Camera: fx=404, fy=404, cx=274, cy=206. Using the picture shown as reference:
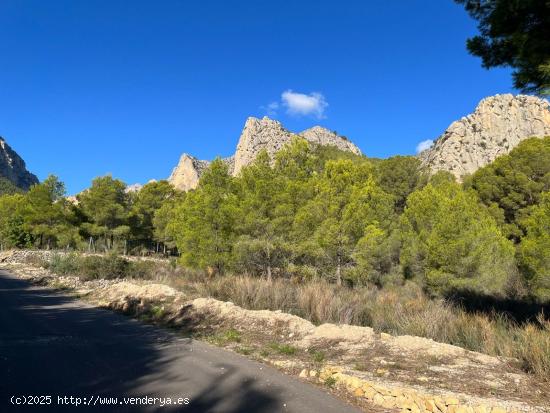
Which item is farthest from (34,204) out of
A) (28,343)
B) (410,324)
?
(410,324)

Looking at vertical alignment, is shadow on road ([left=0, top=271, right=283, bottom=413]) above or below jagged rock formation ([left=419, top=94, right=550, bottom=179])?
below

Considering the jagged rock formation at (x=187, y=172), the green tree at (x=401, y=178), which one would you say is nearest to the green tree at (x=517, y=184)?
the green tree at (x=401, y=178)

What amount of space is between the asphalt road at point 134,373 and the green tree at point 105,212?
44747mm

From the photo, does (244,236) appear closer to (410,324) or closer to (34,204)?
(410,324)

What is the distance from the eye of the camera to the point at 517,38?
6211 millimetres

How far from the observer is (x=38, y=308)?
12242 mm

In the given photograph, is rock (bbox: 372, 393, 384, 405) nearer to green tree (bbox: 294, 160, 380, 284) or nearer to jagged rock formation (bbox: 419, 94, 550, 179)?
green tree (bbox: 294, 160, 380, 284)

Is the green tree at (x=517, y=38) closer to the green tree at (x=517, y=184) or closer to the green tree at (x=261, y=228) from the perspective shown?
the green tree at (x=261, y=228)

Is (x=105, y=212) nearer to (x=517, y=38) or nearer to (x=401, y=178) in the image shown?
(x=401, y=178)

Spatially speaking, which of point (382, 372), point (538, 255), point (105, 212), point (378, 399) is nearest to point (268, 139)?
point (105, 212)

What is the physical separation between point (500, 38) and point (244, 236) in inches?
550

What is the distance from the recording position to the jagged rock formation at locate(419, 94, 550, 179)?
5628 cm

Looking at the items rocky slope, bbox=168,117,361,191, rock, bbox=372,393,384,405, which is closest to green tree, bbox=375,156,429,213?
rocky slope, bbox=168,117,361,191

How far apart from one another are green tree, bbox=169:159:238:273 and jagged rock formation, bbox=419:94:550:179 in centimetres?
4130
